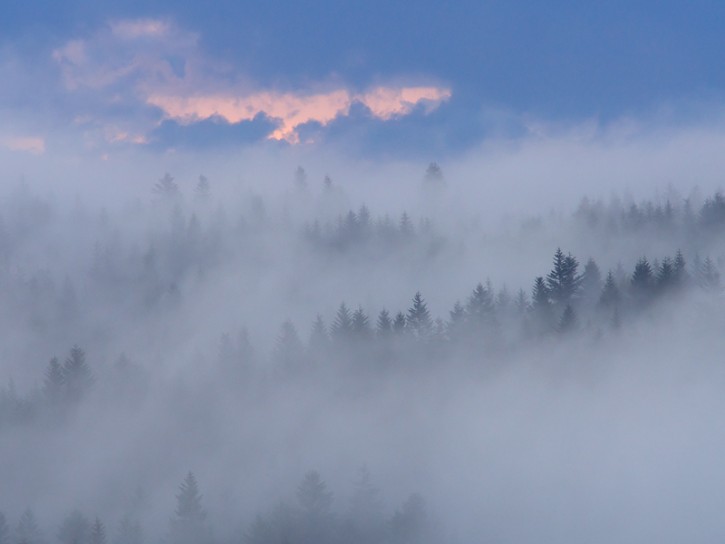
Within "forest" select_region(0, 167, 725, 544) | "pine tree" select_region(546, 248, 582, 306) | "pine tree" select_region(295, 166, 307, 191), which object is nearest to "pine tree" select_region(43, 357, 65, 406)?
"forest" select_region(0, 167, 725, 544)

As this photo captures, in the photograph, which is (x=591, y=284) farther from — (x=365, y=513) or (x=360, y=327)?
(x=365, y=513)

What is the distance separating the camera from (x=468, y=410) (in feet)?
293

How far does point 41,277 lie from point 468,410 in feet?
253

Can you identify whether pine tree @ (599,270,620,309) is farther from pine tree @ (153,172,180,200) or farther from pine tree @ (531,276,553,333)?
pine tree @ (153,172,180,200)

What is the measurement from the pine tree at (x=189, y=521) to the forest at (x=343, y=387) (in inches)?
6.3

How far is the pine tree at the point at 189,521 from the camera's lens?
70.6 meters

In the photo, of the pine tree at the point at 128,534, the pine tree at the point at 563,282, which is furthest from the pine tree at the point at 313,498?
the pine tree at the point at 563,282

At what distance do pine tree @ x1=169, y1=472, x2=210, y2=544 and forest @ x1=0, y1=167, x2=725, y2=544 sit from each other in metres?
0.16

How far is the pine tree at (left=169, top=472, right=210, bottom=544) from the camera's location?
7062cm

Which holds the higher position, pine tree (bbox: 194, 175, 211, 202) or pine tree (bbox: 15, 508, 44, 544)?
pine tree (bbox: 194, 175, 211, 202)

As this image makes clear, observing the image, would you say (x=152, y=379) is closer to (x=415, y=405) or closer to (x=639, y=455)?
(x=415, y=405)

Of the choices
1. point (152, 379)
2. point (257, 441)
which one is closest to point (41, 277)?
point (152, 379)

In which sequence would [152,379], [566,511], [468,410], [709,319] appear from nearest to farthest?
[566,511] < [709,319] < [468,410] < [152,379]

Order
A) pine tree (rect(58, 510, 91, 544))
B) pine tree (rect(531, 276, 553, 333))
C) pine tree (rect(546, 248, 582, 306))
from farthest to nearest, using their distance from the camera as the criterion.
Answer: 1. pine tree (rect(546, 248, 582, 306))
2. pine tree (rect(531, 276, 553, 333))
3. pine tree (rect(58, 510, 91, 544))
